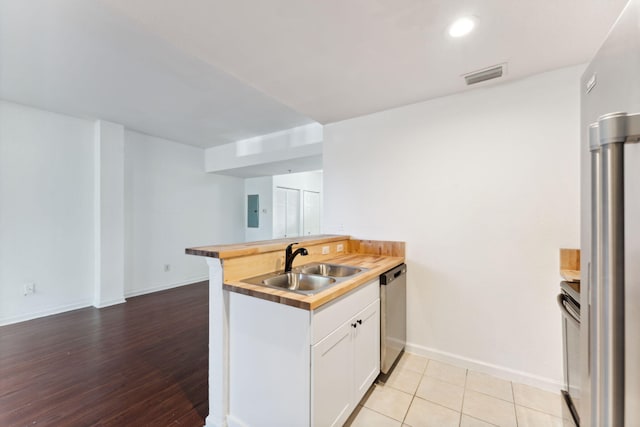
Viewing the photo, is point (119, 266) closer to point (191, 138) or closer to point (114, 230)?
point (114, 230)

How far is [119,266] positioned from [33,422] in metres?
2.70

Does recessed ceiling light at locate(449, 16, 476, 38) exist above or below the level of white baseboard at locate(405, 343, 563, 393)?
above

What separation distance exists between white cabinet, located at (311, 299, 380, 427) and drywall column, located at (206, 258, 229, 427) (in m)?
0.63

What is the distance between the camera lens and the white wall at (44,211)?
3.22 m

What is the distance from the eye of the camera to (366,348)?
184 centimetres

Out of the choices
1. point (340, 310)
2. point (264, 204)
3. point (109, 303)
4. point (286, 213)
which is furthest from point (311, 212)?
point (340, 310)

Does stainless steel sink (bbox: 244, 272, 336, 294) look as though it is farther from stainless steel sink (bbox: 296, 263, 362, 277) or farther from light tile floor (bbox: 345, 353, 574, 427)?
light tile floor (bbox: 345, 353, 574, 427)

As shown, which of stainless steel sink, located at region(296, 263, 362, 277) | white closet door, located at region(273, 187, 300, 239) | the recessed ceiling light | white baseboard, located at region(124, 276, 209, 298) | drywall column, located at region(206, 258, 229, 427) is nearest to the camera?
the recessed ceiling light

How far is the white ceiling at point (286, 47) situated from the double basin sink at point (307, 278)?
1.51 meters

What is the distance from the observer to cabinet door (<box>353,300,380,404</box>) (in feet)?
5.62

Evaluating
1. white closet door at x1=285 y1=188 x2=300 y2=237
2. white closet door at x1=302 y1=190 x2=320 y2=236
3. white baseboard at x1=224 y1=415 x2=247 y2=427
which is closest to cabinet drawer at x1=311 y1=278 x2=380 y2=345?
white baseboard at x1=224 y1=415 x2=247 y2=427

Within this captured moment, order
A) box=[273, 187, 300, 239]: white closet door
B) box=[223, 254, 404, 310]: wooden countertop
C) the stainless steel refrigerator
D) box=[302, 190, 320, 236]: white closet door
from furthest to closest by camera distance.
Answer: box=[302, 190, 320, 236]: white closet door < box=[273, 187, 300, 239]: white closet door < box=[223, 254, 404, 310]: wooden countertop < the stainless steel refrigerator

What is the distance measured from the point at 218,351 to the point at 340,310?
0.80 meters

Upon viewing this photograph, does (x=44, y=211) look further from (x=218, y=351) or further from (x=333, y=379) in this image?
→ (x=333, y=379)
